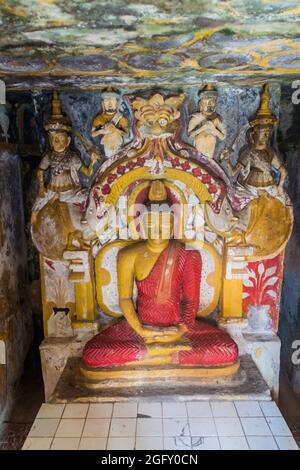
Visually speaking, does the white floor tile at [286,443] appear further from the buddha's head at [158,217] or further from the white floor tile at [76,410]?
the buddha's head at [158,217]

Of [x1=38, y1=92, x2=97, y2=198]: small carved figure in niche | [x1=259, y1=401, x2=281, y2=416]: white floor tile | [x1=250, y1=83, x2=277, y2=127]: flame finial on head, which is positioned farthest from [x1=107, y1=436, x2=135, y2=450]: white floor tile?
[x1=250, y1=83, x2=277, y2=127]: flame finial on head

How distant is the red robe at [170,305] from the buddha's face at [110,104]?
1.13 m

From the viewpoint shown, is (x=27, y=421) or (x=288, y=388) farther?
(x=288, y=388)

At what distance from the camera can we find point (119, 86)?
2.89 meters

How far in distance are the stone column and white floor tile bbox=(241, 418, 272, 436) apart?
6.44ft

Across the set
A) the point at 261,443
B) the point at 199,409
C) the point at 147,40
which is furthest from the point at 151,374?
the point at 147,40

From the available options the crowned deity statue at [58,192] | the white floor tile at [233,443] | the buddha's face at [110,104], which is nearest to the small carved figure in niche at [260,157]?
the buddha's face at [110,104]

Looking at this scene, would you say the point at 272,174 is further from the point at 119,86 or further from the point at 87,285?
the point at 87,285

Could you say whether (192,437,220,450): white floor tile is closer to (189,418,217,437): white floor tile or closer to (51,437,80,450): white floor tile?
(189,418,217,437): white floor tile

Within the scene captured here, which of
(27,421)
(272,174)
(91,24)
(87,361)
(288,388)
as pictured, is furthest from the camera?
(288,388)

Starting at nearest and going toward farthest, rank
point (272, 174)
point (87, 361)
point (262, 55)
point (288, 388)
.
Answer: point (262, 55), point (87, 361), point (272, 174), point (288, 388)

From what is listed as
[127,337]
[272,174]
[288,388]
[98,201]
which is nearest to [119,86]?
[98,201]

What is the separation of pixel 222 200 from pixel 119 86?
118cm

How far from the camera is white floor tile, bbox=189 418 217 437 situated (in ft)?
7.63
